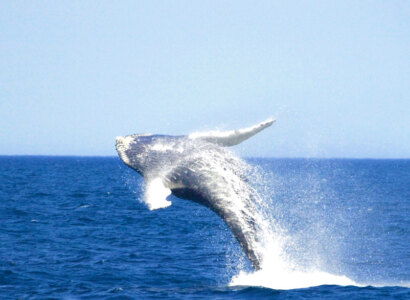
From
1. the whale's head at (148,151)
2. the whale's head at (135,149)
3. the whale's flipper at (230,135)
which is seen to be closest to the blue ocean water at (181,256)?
the whale's flipper at (230,135)

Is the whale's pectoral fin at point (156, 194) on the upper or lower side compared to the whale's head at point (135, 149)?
lower

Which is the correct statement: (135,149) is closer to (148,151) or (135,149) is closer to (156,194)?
(148,151)

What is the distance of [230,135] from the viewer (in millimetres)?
10453

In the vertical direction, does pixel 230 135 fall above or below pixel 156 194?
above

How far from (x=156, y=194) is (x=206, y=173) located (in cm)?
93

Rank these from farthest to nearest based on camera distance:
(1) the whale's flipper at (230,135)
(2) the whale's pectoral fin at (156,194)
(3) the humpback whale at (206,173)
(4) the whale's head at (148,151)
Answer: (4) the whale's head at (148,151) → (1) the whale's flipper at (230,135) → (3) the humpback whale at (206,173) → (2) the whale's pectoral fin at (156,194)

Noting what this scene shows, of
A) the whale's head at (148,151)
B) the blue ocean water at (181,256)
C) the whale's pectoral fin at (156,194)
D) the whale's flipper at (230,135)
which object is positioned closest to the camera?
the whale's pectoral fin at (156,194)

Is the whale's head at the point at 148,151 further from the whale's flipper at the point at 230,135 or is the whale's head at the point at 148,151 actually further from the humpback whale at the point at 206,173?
the whale's flipper at the point at 230,135

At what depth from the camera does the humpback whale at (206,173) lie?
10133 mm

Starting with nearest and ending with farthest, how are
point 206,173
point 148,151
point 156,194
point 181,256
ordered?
→ point 156,194 → point 206,173 → point 148,151 → point 181,256

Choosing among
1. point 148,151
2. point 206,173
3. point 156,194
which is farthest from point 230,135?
point 156,194

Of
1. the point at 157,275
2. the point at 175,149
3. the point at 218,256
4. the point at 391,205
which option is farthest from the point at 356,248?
the point at 391,205

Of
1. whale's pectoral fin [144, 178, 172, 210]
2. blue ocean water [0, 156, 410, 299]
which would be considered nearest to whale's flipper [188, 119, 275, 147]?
blue ocean water [0, 156, 410, 299]

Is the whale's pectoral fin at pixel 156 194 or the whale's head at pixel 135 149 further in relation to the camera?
the whale's head at pixel 135 149
